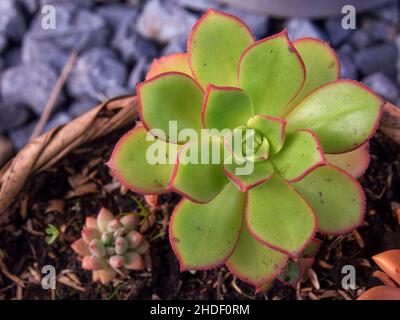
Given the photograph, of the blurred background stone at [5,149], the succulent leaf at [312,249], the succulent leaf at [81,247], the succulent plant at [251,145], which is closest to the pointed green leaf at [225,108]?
the succulent plant at [251,145]

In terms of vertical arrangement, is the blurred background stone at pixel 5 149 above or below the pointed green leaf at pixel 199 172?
below

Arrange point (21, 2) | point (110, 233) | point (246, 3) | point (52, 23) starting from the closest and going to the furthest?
point (110, 233) → point (52, 23) → point (246, 3) → point (21, 2)

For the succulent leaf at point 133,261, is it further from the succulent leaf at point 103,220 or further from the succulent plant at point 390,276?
the succulent plant at point 390,276

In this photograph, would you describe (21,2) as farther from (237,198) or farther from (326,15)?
(237,198)

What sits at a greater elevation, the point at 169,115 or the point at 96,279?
the point at 169,115

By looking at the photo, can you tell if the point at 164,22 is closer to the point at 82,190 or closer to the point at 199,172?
the point at 82,190

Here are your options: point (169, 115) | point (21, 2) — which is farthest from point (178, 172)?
point (21, 2)

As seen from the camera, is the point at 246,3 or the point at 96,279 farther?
the point at 246,3
